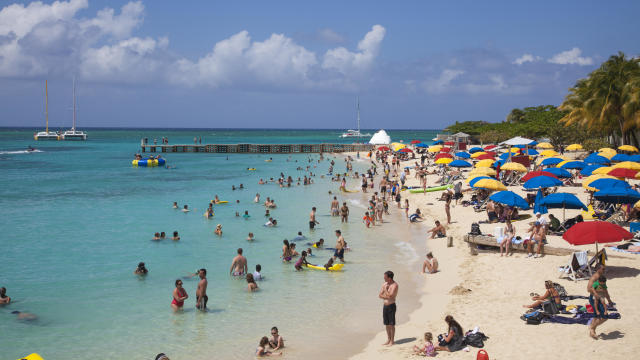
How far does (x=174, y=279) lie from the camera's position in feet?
52.7

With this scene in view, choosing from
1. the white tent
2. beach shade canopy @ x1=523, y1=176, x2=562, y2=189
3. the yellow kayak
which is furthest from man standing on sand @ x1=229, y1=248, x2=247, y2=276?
the white tent

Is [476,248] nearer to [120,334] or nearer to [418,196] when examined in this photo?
[120,334]

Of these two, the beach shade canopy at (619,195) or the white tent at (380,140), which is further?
the white tent at (380,140)

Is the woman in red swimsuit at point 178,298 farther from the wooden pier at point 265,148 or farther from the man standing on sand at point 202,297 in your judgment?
the wooden pier at point 265,148

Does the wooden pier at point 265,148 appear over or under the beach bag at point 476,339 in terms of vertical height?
over

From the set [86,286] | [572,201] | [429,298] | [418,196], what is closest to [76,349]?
[86,286]

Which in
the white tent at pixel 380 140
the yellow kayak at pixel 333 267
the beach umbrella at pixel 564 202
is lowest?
the yellow kayak at pixel 333 267

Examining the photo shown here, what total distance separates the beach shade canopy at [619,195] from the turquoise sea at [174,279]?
6.77 metres

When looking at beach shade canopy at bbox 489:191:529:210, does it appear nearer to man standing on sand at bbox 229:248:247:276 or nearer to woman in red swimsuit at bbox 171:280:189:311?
man standing on sand at bbox 229:248:247:276

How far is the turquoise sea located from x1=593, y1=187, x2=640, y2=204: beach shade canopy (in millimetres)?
6770

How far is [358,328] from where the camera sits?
38.8 feet

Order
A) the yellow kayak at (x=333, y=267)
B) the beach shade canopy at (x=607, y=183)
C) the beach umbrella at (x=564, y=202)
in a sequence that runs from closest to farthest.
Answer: the beach umbrella at (x=564, y=202), the yellow kayak at (x=333, y=267), the beach shade canopy at (x=607, y=183)

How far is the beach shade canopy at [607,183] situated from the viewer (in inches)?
679

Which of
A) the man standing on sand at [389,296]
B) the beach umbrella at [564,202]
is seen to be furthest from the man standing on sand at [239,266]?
the beach umbrella at [564,202]
